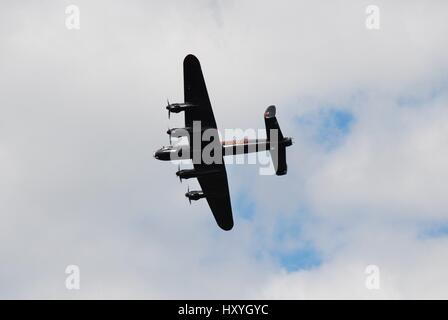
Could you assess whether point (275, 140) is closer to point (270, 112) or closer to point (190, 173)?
point (270, 112)

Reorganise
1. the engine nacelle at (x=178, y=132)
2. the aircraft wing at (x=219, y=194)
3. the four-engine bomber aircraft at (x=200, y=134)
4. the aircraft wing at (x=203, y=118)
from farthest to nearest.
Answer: the aircraft wing at (x=219, y=194)
the engine nacelle at (x=178, y=132)
the four-engine bomber aircraft at (x=200, y=134)
the aircraft wing at (x=203, y=118)

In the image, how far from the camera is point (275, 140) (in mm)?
62312

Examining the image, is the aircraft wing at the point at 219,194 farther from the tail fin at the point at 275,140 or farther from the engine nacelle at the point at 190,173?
the tail fin at the point at 275,140

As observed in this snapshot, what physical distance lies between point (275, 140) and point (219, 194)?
9662 millimetres

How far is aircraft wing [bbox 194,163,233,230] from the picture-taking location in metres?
67.5

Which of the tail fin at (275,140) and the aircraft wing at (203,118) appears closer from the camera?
the aircraft wing at (203,118)

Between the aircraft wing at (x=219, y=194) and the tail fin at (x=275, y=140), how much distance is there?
18.4 feet

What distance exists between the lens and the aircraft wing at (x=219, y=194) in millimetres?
67500

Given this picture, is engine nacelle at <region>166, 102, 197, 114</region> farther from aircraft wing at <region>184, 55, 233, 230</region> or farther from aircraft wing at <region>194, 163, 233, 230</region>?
aircraft wing at <region>194, 163, 233, 230</region>

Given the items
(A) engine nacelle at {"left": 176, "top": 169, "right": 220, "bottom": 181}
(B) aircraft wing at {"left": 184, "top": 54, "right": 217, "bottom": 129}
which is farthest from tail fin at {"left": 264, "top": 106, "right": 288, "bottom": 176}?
(A) engine nacelle at {"left": 176, "top": 169, "right": 220, "bottom": 181}

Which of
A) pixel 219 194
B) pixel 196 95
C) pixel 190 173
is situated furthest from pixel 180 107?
pixel 219 194

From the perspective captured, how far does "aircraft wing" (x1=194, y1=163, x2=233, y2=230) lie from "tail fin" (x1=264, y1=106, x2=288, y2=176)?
562 cm

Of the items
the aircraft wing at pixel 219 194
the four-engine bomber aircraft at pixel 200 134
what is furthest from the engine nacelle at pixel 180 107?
the aircraft wing at pixel 219 194
